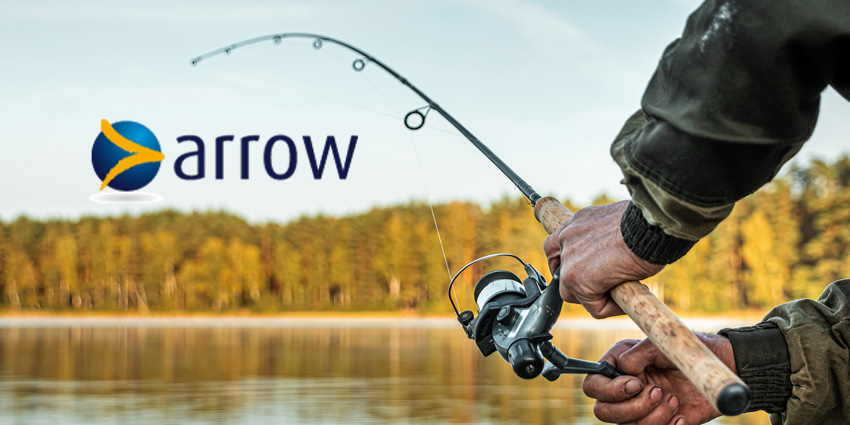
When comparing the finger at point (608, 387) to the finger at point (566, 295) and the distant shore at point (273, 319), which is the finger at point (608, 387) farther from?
the distant shore at point (273, 319)

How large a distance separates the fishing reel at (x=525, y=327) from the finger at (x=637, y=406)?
6 centimetres

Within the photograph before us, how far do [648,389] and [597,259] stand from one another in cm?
41

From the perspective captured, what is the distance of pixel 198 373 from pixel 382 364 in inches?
141

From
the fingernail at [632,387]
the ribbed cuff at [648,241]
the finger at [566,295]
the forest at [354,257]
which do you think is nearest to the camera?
the ribbed cuff at [648,241]

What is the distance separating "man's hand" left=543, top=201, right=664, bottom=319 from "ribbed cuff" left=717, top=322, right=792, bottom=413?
0.42 metres

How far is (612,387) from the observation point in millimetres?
1693

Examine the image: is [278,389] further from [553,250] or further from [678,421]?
[553,250]

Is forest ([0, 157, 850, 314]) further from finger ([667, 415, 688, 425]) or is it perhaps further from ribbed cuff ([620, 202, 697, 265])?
ribbed cuff ([620, 202, 697, 265])

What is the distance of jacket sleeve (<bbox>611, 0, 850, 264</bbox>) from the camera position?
1.15 meters

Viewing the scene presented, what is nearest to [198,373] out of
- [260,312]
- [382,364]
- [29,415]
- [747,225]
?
[382,364]

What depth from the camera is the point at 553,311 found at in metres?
1.68

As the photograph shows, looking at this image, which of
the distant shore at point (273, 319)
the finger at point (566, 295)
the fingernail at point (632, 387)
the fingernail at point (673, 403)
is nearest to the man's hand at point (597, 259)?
the finger at point (566, 295)

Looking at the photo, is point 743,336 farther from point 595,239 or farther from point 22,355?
Answer: point 22,355

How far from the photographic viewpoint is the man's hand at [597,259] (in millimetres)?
1412
